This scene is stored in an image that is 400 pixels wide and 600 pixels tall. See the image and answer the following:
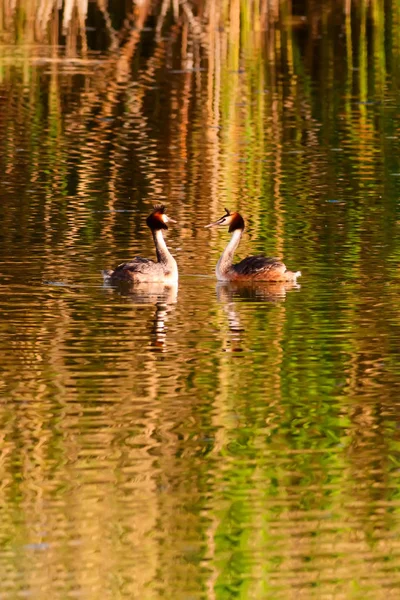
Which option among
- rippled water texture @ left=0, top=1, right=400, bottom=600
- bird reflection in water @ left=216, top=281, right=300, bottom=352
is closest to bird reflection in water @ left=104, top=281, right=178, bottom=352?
rippled water texture @ left=0, top=1, right=400, bottom=600

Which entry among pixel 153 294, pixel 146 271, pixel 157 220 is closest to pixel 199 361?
pixel 153 294

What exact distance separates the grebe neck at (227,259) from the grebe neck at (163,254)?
342 millimetres

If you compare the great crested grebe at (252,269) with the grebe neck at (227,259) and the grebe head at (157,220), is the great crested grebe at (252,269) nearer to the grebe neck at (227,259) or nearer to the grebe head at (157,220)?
the grebe neck at (227,259)

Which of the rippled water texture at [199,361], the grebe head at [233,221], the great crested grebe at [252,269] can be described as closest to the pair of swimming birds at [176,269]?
the great crested grebe at [252,269]

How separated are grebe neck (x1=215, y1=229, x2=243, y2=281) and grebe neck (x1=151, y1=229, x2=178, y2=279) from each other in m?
0.34

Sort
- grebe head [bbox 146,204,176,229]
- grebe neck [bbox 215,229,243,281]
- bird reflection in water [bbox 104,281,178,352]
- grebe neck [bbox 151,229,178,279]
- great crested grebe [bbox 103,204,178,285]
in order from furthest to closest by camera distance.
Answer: grebe head [bbox 146,204,176,229], grebe neck [bbox 215,229,243,281], grebe neck [bbox 151,229,178,279], great crested grebe [bbox 103,204,178,285], bird reflection in water [bbox 104,281,178,352]

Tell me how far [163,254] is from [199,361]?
3032 mm

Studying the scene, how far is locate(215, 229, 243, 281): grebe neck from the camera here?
13109 mm

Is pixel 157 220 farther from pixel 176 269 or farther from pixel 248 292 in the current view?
pixel 248 292

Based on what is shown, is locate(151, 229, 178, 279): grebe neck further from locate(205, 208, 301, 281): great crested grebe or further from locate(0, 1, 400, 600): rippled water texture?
locate(205, 208, 301, 281): great crested grebe

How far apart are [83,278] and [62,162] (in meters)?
5.97

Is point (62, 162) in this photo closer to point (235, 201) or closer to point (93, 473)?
point (235, 201)

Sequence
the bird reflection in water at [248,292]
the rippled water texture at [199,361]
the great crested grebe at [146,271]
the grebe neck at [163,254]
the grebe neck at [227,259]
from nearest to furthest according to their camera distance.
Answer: the rippled water texture at [199,361] < the bird reflection in water at [248,292] < the great crested grebe at [146,271] < the grebe neck at [163,254] < the grebe neck at [227,259]

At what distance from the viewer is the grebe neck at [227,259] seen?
1311 cm
